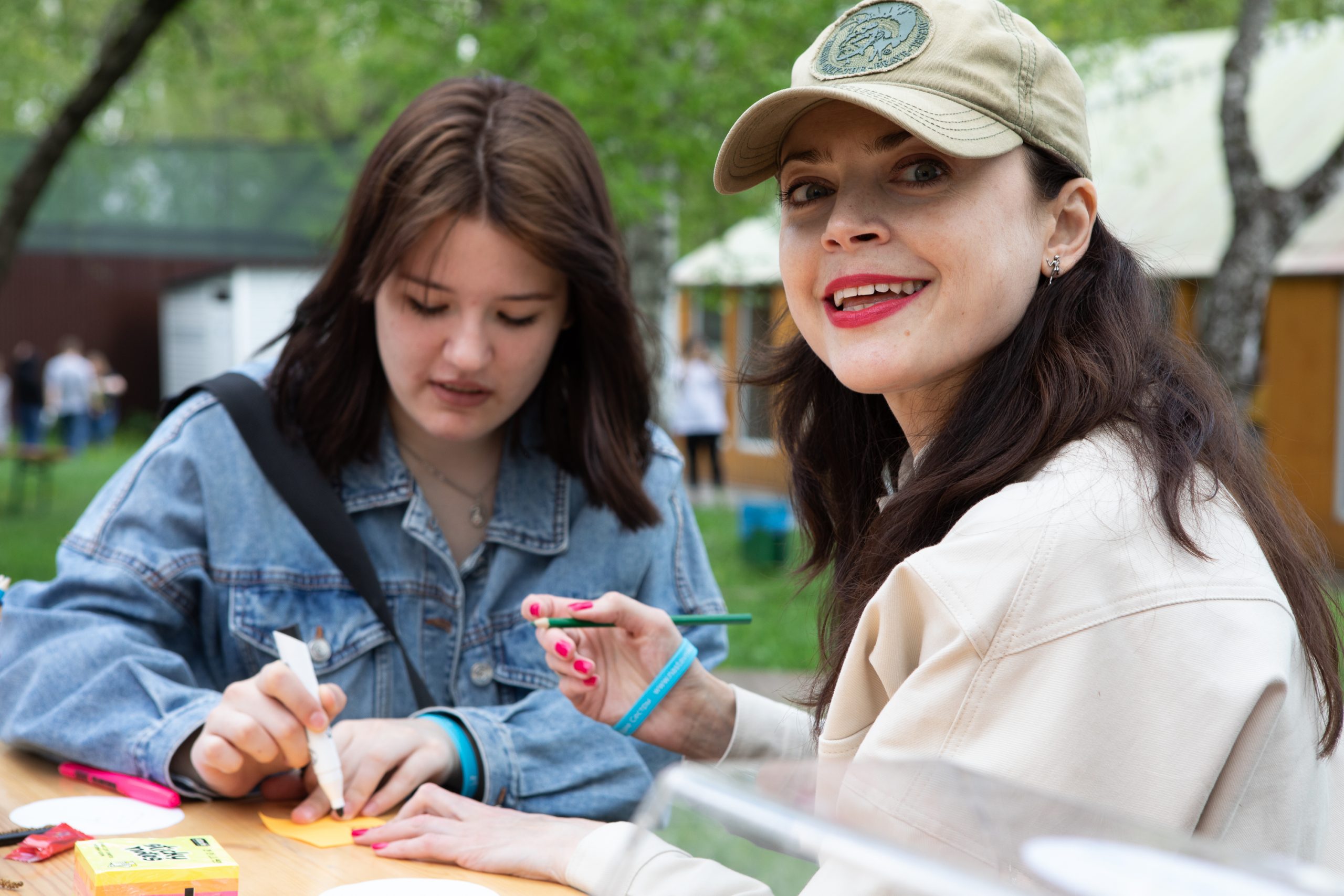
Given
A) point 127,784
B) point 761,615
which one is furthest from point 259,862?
point 761,615

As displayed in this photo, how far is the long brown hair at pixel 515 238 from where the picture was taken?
2029 mm

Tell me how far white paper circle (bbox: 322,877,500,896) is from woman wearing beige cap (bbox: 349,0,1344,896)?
0.26 feet

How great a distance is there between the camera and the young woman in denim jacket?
179cm

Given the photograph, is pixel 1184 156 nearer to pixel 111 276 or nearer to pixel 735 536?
pixel 735 536

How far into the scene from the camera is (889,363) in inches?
55.6

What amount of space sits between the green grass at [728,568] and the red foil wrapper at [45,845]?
39.9 inches

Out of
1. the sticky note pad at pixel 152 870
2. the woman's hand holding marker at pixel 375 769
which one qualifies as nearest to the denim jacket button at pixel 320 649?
the woman's hand holding marker at pixel 375 769

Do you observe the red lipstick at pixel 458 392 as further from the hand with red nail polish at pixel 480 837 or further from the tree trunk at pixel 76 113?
the tree trunk at pixel 76 113

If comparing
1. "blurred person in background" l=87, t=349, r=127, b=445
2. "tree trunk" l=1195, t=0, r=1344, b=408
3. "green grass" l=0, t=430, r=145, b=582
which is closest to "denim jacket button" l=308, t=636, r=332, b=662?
"green grass" l=0, t=430, r=145, b=582

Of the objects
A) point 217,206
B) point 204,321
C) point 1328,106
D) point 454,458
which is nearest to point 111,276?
point 217,206

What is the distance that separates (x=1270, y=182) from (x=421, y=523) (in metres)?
10.4

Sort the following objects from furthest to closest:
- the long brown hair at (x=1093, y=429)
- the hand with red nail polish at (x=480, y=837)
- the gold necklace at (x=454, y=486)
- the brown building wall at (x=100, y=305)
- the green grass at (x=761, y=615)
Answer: the brown building wall at (x=100, y=305) → the green grass at (x=761, y=615) → the gold necklace at (x=454, y=486) → the hand with red nail polish at (x=480, y=837) → the long brown hair at (x=1093, y=429)

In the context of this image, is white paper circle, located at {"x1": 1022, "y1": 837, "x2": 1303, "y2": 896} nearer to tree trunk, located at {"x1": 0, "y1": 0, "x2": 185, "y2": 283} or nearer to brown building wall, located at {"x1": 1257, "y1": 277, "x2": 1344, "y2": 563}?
tree trunk, located at {"x1": 0, "y1": 0, "x2": 185, "y2": 283}

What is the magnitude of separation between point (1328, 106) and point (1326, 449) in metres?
3.13
